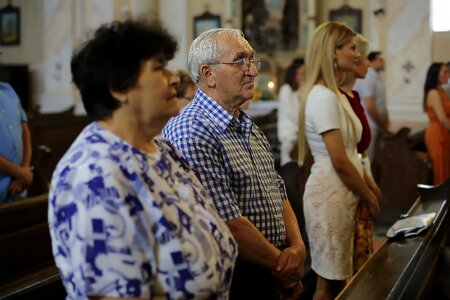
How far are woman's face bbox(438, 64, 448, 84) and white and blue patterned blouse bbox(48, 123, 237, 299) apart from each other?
5.57 meters

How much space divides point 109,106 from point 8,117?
234cm

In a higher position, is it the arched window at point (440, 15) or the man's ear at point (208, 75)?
the arched window at point (440, 15)

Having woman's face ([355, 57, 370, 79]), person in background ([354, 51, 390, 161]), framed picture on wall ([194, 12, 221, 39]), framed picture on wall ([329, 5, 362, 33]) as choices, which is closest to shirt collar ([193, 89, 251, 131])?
woman's face ([355, 57, 370, 79])

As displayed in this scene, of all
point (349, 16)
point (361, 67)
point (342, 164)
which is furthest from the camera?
point (349, 16)

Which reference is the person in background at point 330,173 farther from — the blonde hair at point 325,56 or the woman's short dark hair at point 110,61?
the woman's short dark hair at point 110,61

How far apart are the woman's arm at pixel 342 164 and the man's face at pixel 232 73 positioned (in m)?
0.87

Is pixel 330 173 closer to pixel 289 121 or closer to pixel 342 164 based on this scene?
pixel 342 164

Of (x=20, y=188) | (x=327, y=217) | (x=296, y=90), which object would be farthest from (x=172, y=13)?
(x=327, y=217)

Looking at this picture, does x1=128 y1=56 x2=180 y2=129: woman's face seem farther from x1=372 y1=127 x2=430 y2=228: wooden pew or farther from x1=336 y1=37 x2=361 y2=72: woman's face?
x1=372 y1=127 x2=430 y2=228: wooden pew

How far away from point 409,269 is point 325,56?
1209mm

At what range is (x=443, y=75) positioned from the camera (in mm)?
6586

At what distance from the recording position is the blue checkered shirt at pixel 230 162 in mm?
2027

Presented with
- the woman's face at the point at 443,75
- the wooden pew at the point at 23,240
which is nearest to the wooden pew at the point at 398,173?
the woman's face at the point at 443,75

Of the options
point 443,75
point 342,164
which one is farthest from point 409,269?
point 443,75
